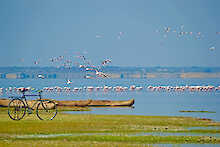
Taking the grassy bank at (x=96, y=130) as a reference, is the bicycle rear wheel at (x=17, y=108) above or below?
above

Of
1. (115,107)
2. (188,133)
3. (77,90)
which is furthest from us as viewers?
(77,90)

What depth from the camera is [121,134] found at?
118 ft

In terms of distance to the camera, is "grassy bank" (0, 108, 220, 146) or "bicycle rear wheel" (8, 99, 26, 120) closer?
"grassy bank" (0, 108, 220, 146)

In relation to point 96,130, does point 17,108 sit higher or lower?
higher

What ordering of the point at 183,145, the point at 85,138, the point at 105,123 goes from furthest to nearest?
the point at 105,123 < the point at 85,138 < the point at 183,145

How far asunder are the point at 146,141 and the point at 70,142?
14.9ft

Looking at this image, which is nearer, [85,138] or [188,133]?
[85,138]

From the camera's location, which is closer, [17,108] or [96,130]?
[96,130]

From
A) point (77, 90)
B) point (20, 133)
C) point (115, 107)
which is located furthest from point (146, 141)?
point (77, 90)

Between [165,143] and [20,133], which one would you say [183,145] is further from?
[20,133]

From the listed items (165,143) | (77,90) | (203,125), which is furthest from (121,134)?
(77,90)

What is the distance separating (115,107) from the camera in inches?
2970

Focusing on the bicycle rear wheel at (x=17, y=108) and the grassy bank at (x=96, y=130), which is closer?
the grassy bank at (x=96, y=130)

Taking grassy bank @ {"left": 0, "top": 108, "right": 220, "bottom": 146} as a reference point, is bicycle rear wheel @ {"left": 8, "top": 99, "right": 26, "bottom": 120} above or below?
above
